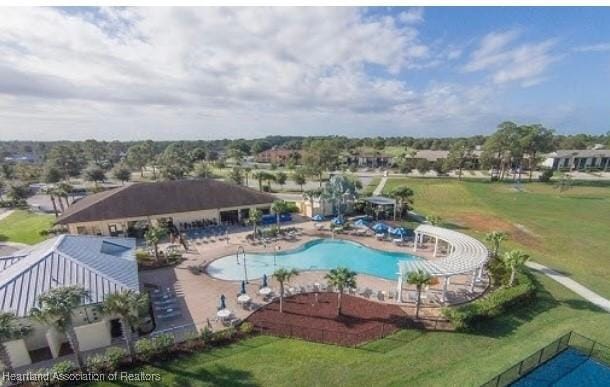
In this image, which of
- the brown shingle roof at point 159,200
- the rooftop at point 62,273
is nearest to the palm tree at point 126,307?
the rooftop at point 62,273

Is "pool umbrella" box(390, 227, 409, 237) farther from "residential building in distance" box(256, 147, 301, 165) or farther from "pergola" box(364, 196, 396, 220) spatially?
"residential building in distance" box(256, 147, 301, 165)

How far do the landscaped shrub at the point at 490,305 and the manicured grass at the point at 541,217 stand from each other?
6921mm

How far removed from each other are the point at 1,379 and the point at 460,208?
183 feet

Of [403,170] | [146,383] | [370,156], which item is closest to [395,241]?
[146,383]

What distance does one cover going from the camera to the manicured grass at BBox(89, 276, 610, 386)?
15.5m

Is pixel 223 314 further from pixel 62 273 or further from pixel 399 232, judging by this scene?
pixel 399 232

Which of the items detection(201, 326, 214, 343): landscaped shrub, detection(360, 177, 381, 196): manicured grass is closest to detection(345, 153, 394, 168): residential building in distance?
detection(360, 177, 381, 196): manicured grass

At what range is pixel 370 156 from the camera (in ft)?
379

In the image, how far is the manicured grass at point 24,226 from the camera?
37519 millimetres

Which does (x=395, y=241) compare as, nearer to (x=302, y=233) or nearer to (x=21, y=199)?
(x=302, y=233)

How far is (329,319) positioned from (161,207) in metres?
28.0

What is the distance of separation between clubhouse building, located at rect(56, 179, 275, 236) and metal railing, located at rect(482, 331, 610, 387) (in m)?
33.6

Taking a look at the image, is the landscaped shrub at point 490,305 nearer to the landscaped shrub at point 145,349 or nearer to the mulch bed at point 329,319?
the mulch bed at point 329,319

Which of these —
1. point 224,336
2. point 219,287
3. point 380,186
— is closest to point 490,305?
point 224,336
